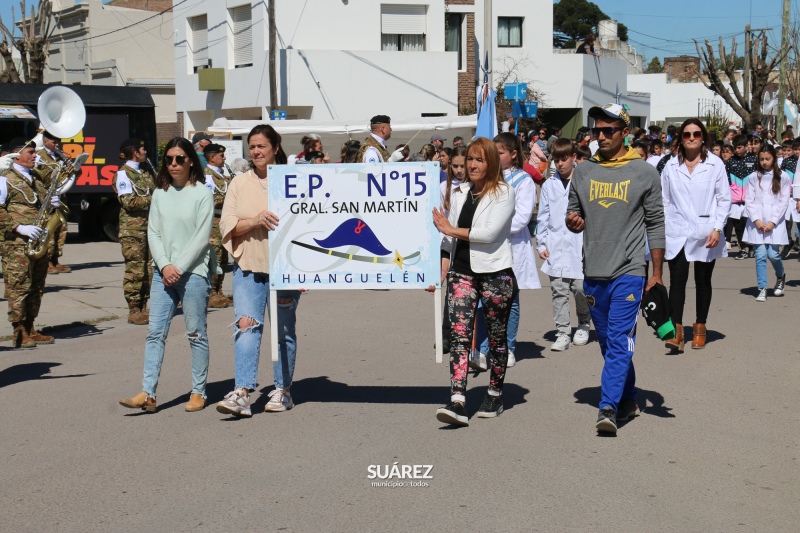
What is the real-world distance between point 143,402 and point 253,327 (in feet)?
3.17

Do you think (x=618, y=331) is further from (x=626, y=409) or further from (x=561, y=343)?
(x=561, y=343)

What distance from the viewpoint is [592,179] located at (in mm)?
6762

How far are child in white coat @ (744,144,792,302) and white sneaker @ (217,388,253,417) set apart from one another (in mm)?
7791

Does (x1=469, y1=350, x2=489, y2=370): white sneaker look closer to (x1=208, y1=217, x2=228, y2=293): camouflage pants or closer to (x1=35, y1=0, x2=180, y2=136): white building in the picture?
(x1=208, y1=217, x2=228, y2=293): camouflage pants

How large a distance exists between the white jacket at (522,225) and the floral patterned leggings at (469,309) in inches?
62.6

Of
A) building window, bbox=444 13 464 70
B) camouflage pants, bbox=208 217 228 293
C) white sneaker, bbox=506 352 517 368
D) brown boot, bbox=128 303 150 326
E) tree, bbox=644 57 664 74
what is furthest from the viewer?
tree, bbox=644 57 664 74

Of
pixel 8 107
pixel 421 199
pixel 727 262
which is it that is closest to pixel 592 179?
pixel 421 199

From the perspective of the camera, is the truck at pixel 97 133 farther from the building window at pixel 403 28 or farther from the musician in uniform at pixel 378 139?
the building window at pixel 403 28

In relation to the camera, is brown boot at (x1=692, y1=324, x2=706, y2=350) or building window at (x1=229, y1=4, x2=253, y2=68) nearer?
brown boot at (x1=692, y1=324, x2=706, y2=350)

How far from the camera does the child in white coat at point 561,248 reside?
9.55 metres

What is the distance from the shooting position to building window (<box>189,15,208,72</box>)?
128 ft

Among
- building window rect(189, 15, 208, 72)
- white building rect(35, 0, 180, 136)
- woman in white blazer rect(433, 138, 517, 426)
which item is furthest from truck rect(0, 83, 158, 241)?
white building rect(35, 0, 180, 136)

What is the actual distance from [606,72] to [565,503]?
1588 inches

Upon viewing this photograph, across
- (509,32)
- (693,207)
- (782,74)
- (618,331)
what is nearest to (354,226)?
(618,331)
